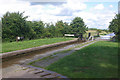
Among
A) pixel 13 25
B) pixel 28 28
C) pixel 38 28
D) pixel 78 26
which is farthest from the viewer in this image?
pixel 78 26

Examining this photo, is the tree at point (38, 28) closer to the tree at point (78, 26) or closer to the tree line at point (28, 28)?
the tree line at point (28, 28)

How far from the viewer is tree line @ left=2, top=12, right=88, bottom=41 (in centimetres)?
1881

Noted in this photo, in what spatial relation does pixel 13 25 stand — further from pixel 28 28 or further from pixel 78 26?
pixel 78 26

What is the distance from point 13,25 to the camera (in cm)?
1894

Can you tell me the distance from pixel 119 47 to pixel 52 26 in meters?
24.3

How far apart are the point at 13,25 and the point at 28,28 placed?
3005mm

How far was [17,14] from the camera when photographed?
2023 cm

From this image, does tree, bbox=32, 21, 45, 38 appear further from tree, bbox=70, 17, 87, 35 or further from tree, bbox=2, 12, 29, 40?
tree, bbox=70, 17, 87, 35

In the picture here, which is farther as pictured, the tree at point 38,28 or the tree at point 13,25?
the tree at point 38,28

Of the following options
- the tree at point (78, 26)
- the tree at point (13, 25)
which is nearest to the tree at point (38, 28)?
the tree at point (13, 25)

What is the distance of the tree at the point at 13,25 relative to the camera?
18.5 m

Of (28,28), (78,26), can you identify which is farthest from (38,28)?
(78,26)

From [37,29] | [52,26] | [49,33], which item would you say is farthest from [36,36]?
[52,26]

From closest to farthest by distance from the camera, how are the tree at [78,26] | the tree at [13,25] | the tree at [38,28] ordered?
the tree at [13,25] < the tree at [38,28] < the tree at [78,26]
